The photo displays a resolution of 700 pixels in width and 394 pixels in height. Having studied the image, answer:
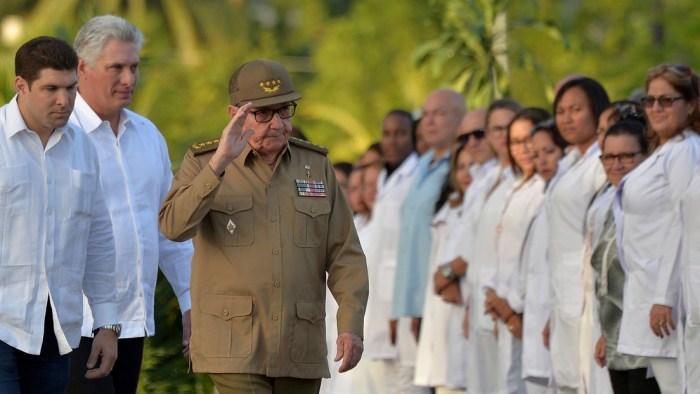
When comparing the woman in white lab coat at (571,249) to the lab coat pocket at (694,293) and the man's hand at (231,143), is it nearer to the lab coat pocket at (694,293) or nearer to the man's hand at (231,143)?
the lab coat pocket at (694,293)

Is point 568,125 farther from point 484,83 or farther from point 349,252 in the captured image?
point 484,83

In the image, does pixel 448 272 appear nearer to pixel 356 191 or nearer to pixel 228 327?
pixel 356 191

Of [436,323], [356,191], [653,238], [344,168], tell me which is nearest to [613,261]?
[653,238]

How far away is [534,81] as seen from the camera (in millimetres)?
23047

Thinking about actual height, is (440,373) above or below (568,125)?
below

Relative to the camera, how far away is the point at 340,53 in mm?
29328

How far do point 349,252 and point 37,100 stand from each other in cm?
159

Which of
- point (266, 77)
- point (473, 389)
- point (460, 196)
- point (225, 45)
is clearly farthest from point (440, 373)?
point (225, 45)

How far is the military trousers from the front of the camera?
5141 mm

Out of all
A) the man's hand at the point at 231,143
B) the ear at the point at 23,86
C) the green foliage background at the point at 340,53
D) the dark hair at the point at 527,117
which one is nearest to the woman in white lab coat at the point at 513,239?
the dark hair at the point at 527,117

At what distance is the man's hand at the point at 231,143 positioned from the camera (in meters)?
4.95

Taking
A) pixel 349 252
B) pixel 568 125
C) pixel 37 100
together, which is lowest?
pixel 349 252

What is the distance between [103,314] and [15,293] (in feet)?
1.83

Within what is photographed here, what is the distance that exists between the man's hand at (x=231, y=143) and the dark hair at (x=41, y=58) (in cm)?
74
